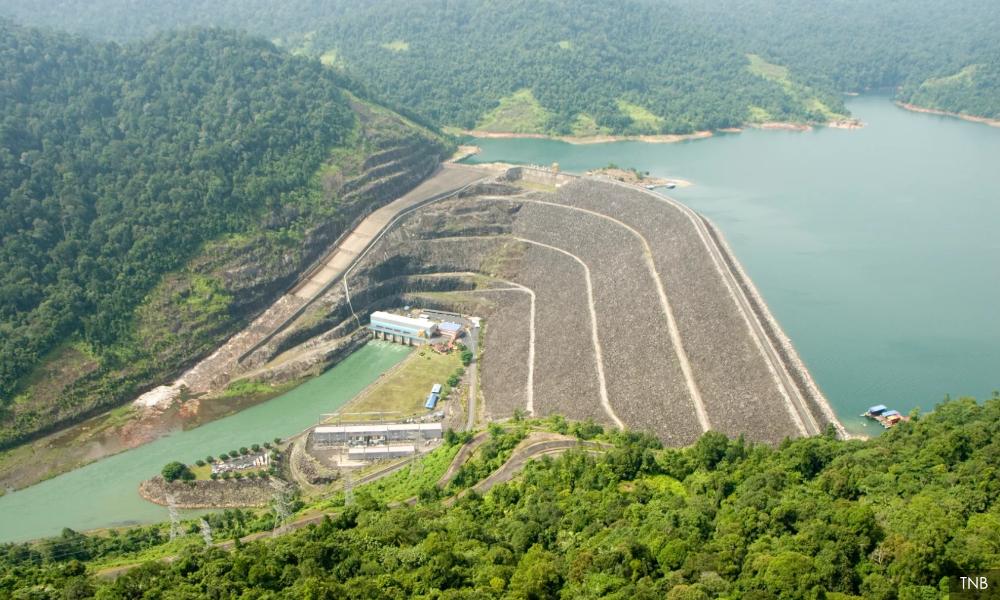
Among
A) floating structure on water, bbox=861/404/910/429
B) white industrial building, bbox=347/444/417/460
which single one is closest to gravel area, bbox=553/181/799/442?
floating structure on water, bbox=861/404/910/429

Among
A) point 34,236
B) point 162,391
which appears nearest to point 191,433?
point 162,391

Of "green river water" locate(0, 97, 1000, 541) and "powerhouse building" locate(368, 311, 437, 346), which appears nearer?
"green river water" locate(0, 97, 1000, 541)

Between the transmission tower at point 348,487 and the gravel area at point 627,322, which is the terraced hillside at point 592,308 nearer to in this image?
the gravel area at point 627,322

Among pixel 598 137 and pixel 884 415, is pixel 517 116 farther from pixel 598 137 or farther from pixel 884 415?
pixel 884 415

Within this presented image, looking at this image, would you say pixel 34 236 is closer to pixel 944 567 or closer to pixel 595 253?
pixel 595 253

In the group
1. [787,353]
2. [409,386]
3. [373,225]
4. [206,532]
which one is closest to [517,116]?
[373,225]

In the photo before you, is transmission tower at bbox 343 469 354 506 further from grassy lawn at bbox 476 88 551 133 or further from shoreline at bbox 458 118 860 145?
grassy lawn at bbox 476 88 551 133
